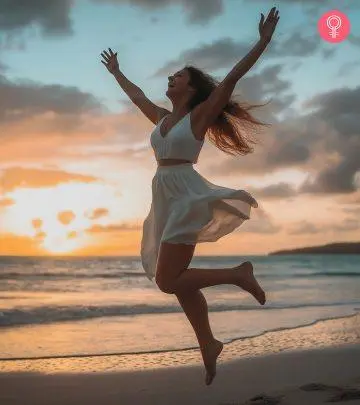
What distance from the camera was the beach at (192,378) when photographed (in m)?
4.77

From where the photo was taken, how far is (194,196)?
398cm

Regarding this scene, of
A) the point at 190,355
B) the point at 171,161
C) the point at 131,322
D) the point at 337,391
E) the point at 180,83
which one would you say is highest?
the point at 180,83

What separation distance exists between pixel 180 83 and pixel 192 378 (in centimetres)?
260

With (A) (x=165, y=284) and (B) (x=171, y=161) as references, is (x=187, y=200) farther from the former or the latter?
(A) (x=165, y=284)

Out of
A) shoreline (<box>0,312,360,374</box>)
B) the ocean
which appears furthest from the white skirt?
the ocean

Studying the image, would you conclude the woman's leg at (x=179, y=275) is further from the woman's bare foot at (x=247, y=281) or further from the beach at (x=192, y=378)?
the beach at (x=192, y=378)

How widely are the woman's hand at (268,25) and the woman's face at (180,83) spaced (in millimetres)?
591

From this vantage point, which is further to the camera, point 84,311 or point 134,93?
point 84,311

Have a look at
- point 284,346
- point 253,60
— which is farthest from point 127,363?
point 253,60

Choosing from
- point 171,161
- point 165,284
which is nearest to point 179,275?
point 165,284

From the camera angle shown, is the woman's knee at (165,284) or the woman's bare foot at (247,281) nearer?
the woman's knee at (165,284)

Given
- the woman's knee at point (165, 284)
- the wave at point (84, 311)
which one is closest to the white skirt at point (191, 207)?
the woman's knee at point (165, 284)

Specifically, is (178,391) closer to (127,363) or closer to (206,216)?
(127,363)

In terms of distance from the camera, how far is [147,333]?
8.27m
